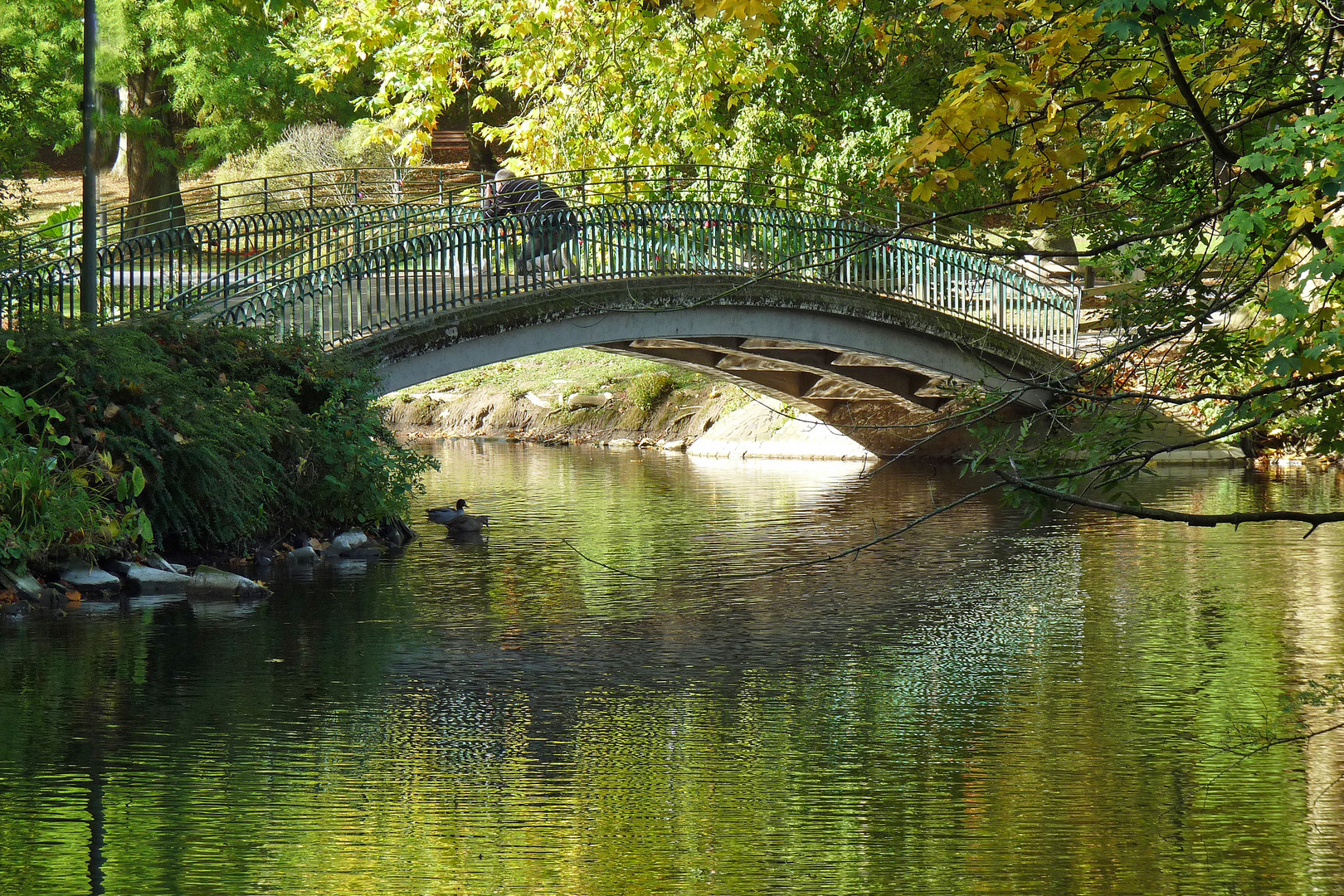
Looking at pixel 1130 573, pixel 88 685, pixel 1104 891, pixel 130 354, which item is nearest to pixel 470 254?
pixel 130 354

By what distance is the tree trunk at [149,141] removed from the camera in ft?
100

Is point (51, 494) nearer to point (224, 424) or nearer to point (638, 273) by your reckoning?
point (224, 424)

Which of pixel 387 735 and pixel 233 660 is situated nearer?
pixel 387 735

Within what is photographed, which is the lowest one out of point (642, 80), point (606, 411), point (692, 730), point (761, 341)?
point (692, 730)

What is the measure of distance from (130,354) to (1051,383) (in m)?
9.05

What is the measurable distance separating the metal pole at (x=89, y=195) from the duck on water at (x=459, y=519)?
4.15 m

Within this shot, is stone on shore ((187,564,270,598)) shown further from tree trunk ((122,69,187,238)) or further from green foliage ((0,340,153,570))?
tree trunk ((122,69,187,238))

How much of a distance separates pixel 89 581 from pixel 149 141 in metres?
21.3

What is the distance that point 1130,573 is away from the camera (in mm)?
12930

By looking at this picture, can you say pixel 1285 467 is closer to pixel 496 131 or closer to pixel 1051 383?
pixel 496 131

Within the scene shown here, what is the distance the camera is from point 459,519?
632 inches

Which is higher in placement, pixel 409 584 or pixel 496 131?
pixel 496 131

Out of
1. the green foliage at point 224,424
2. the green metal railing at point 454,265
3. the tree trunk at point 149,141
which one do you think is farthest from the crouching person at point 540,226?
the tree trunk at point 149,141

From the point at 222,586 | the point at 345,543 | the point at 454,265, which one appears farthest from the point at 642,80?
the point at 222,586
